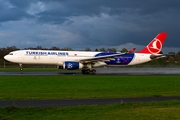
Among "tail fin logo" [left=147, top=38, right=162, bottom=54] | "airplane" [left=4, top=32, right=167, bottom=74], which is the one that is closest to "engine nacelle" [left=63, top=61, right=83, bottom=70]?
"airplane" [left=4, top=32, right=167, bottom=74]

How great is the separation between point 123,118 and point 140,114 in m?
1.14

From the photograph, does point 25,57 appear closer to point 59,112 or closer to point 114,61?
point 114,61

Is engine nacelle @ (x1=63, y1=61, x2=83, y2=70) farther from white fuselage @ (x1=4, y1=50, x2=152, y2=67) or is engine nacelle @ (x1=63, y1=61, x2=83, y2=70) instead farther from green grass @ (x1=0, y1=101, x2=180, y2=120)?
green grass @ (x1=0, y1=101, x2=180, y2=120)

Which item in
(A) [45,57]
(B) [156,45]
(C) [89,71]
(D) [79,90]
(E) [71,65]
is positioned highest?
(B) [156,45]

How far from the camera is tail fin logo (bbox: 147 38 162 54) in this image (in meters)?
48.6

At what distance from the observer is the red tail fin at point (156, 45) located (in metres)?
48.6

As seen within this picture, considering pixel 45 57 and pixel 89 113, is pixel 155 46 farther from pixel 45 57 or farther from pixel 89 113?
pixel 89 113

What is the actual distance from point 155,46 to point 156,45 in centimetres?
26

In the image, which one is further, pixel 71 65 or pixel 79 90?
pixel 71 65

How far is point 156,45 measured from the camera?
160 ft

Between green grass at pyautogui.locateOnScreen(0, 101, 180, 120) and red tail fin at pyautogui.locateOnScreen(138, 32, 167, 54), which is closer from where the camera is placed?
green grass at pyautogui.locateOnScreen(0, 101, 180, 120)

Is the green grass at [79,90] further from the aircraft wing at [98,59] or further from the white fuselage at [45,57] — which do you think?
the aircraft wing at [98,59]

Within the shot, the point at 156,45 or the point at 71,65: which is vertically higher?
the point at 156,45

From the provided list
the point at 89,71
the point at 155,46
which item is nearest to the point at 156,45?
the point at 155,46
